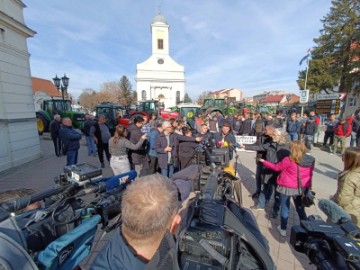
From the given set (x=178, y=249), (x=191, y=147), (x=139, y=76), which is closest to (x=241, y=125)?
(x=191, y=147)

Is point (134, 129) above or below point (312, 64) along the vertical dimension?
below

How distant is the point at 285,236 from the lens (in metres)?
3.01

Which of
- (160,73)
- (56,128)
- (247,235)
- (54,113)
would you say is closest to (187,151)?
(247,235)

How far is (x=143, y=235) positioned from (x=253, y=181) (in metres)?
5.02

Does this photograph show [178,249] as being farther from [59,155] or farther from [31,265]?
[59,155]

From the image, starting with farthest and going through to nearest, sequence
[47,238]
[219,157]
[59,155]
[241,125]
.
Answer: [241,125], [59,155], [219,157], [47,238]

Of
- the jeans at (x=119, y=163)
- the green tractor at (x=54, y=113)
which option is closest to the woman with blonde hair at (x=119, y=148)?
the jeans at (x=119, y=163)

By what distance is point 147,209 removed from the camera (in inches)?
39.1

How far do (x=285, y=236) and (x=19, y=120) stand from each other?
7.94 meters

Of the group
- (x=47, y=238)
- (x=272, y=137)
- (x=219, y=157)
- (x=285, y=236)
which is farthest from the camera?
(x=272, y=137)

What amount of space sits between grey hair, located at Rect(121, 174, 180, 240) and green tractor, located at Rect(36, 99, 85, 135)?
1449cm

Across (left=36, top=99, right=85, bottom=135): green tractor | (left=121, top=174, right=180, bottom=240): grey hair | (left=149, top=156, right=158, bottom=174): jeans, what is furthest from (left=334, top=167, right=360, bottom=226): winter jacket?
(left=36, top=99, right=85, bottom=135): green tractor

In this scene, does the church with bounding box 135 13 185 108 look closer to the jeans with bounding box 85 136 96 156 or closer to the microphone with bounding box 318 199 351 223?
the jeans with bounding box 85 136 96 156

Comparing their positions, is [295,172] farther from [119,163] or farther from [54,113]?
[54,113]
